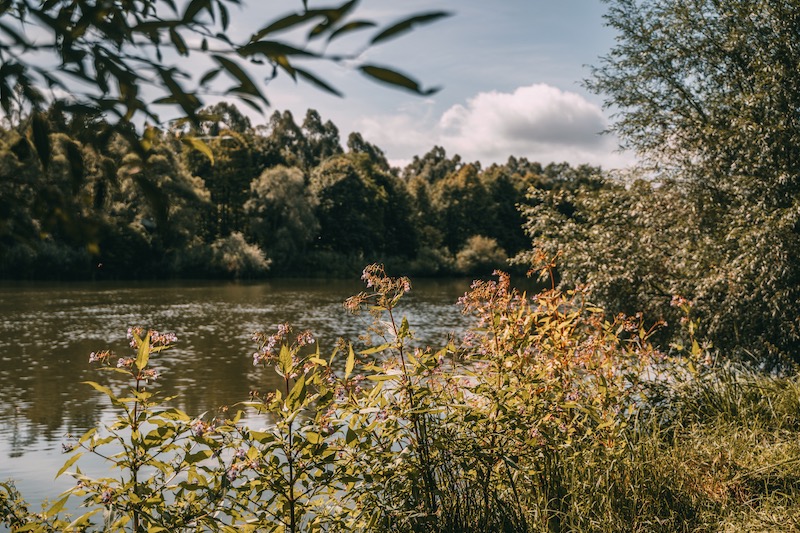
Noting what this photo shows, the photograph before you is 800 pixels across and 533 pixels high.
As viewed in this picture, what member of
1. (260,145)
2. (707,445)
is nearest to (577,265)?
(707,445)

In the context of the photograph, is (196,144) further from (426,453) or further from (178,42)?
(426,453)

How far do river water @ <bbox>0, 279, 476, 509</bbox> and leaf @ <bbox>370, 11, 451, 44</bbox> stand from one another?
3.35 meters

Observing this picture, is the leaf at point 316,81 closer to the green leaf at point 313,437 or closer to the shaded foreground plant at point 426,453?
the shaded foreground plant at point 426,453

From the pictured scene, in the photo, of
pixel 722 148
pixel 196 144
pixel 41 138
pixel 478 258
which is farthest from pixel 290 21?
pixel 478 258

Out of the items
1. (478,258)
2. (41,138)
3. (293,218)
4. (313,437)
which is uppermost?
(293,218)

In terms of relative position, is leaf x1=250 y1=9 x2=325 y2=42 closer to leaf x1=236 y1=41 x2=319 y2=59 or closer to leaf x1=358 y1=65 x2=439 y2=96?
leaf x1=236 y1=41 x2=319 y2=59

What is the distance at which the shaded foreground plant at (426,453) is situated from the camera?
3.51 metres

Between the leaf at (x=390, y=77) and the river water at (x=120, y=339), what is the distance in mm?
3308

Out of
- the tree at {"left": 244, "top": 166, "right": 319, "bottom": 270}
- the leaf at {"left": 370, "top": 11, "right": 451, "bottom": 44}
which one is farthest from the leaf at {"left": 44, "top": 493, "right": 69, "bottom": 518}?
the tree at {"left": 244, "top": 166, "right": 319, "bottom": 270}

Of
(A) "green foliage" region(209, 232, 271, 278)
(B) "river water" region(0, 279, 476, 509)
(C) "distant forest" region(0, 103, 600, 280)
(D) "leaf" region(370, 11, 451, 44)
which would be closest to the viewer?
(D) "leaf" region(370, 11, 451, 44)

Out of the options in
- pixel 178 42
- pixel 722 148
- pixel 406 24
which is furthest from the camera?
pixel 722 148

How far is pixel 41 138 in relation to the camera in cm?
150

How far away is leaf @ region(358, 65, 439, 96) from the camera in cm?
124

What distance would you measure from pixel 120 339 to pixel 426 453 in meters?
18.9
